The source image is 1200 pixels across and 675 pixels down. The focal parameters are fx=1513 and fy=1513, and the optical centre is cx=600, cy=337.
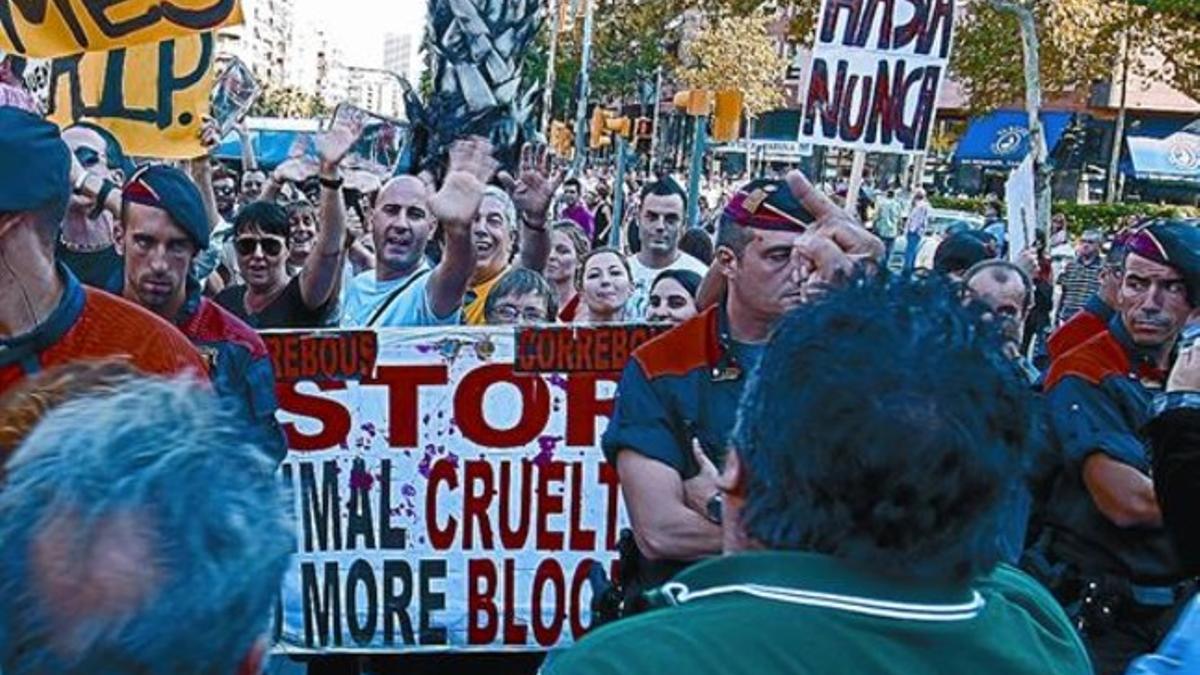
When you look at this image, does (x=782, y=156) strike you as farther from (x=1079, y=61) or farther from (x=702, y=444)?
(x=702, y=444)

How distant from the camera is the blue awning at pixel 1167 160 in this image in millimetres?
47812

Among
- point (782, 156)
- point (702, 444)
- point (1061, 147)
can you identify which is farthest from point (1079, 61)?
point (702, 444)

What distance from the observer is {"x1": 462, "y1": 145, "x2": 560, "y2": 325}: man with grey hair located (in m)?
6.38

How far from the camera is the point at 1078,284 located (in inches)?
537

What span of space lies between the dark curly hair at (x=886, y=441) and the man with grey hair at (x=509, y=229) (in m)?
4.18

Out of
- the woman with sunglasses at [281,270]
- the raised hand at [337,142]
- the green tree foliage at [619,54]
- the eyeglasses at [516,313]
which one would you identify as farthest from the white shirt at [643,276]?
the green tree foliage at [619,54]

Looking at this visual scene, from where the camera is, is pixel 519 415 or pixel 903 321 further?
pixel 519 415

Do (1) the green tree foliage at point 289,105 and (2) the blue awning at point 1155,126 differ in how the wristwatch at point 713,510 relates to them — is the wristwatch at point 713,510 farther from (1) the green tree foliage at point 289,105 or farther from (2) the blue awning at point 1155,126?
(1) the green tree foliage at point 289,105

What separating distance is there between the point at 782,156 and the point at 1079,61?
26179mm

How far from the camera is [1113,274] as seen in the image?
5.50 metres

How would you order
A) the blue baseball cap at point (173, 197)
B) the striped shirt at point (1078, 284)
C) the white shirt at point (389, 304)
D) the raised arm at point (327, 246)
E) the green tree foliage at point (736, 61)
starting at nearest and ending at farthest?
1. the blue baseball cap at point (173, 197)
2. the white shirt at point (389, 304)
3. the raised arm at point (327, 246)
4. the striped shirt at point (1078, 284)
5. the green tree foliage at point (736, 61)

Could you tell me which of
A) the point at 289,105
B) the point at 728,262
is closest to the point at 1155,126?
the point at 289,105

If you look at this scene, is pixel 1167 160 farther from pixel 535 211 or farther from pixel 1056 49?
pixel 535 211

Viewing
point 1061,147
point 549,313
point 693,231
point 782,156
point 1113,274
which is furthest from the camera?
point 782,156
